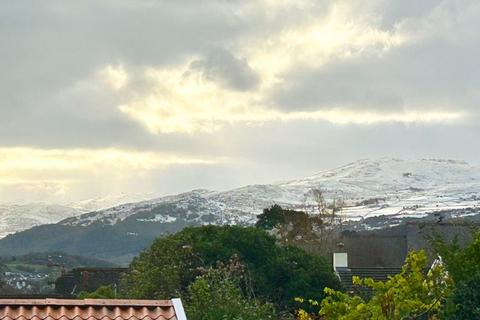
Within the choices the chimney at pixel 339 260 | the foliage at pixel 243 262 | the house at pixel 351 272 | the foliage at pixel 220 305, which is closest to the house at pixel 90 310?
the foliage at pixel 220 305

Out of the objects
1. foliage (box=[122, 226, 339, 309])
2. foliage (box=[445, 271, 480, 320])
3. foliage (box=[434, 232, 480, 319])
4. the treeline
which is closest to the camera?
foliage (box=[445, 271, 480, 320])

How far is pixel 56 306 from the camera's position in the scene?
778 inches

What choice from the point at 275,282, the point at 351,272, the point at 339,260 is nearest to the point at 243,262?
the point at 275,282

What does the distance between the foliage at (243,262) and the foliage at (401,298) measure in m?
19.3

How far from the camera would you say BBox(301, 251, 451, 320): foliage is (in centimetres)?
2684

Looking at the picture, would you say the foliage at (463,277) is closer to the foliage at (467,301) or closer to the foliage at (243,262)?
the foliage at (467,301)

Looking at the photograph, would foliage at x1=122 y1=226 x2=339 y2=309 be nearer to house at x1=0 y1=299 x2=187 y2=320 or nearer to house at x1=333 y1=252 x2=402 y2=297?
house at x1=333 y1=252 x2=402 y2=297

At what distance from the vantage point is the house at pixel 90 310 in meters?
19.3

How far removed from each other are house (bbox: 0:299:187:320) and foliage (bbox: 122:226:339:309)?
27.0 m

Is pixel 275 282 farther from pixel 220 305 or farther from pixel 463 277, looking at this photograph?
pixel 463 277

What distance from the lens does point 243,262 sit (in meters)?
51.9

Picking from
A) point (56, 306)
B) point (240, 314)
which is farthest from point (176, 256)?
point (56, 306)

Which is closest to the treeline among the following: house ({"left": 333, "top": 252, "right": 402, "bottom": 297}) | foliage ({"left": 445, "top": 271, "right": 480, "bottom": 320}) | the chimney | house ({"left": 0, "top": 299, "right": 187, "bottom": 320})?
foliage ({"left": 445, "top": 271, "right": 480, "bottom": 320})

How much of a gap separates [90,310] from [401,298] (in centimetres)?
941
